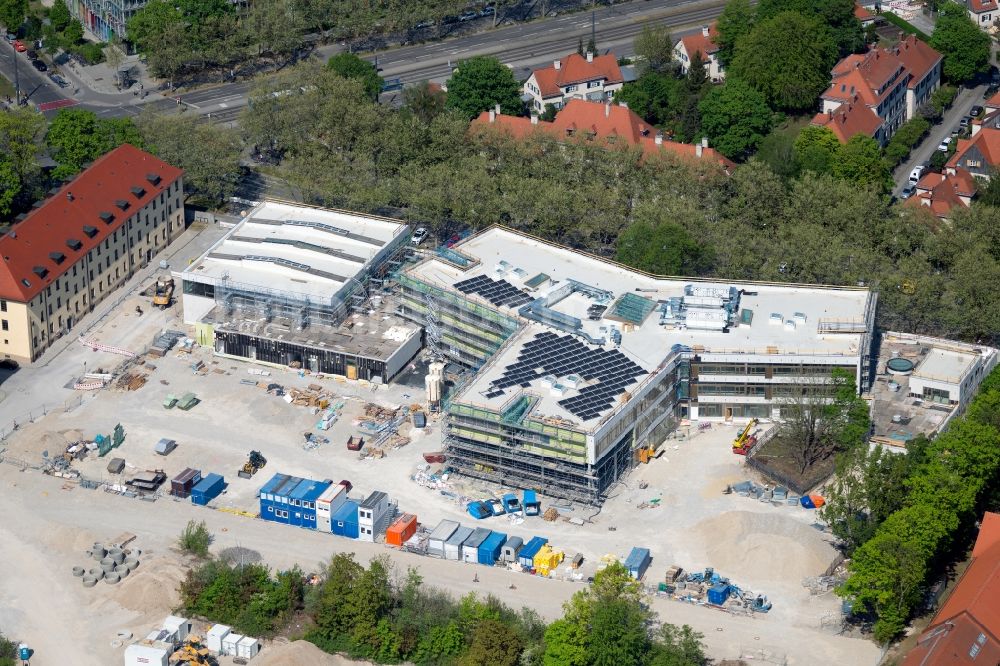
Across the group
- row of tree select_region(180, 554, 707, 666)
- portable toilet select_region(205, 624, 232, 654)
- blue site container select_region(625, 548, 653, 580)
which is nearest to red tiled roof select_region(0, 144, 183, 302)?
row of tree select_region(180, 554, 707, 666)

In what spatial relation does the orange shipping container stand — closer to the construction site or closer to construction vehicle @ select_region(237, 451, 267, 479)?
the construction site

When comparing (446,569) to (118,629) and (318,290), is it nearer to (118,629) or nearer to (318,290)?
(118,629)

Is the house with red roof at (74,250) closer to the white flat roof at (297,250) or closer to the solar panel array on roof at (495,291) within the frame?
the white flat roof at (297,250)

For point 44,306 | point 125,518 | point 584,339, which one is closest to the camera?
point 125,518

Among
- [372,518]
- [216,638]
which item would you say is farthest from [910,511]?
[216,638]

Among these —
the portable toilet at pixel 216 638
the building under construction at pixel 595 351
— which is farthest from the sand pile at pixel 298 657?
the building under construction at pixel 595 351

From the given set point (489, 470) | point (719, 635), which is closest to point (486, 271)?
point (489, 470)
